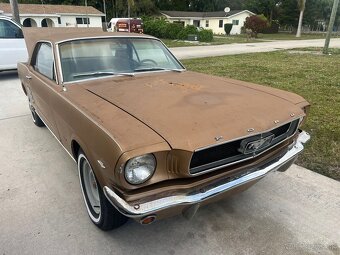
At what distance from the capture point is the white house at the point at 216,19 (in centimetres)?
4494

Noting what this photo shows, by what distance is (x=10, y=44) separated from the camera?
846 cm

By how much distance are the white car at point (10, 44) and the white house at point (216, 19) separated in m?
38.6

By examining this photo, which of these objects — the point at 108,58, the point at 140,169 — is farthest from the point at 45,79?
the point at 140,169

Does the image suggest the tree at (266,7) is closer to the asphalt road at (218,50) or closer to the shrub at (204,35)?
the shrub at (204,35)

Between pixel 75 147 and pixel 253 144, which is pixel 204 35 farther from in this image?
pixel 253 144

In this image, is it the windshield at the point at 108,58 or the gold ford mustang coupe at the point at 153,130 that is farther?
the windshield at the point at 108,58

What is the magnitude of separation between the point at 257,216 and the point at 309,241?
458mm

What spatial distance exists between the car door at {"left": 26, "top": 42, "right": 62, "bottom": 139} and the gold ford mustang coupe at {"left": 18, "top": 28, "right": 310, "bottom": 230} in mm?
24

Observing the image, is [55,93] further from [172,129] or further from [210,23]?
[210,23]

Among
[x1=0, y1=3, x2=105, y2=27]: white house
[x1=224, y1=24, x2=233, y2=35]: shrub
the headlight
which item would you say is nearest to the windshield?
the headlight

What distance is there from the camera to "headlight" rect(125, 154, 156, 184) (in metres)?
1.84

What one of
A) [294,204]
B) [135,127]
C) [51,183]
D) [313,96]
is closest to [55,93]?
[51,183]

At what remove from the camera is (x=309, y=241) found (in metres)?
2.38

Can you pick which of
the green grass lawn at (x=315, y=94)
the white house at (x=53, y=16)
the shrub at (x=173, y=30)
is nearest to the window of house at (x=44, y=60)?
the green grass lawn at (x=315, y=94)
